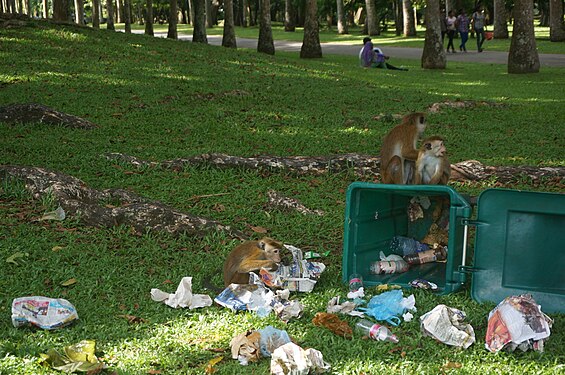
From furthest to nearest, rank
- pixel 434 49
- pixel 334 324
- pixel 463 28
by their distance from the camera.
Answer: pixel 463 28
pixel 434 49
pixel 334 324

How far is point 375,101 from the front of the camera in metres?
15.5

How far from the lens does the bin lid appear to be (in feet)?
17.1

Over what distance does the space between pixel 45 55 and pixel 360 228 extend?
1253 centimetres

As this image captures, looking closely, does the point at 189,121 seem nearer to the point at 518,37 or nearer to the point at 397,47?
the point at 518,37

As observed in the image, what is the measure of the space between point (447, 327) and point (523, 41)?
59.7 feet

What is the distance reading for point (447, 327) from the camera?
489cm

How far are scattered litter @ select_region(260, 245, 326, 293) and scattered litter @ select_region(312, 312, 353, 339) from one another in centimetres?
58

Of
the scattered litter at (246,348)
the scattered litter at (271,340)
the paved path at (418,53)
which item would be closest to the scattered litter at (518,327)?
the scattered litter at (271,340)

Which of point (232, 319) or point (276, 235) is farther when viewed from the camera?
point (276, 235)

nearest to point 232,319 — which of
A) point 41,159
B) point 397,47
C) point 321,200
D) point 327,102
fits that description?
point 321,200

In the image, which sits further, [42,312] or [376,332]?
[42,312]

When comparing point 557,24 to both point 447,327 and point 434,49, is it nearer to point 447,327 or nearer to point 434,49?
point 434,49

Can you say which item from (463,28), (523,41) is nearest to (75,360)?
(523,41)

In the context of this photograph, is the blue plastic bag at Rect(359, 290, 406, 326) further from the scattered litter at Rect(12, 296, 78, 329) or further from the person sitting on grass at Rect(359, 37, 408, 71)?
the person sitting on grass at Rect(359, 37, 408, 71)
